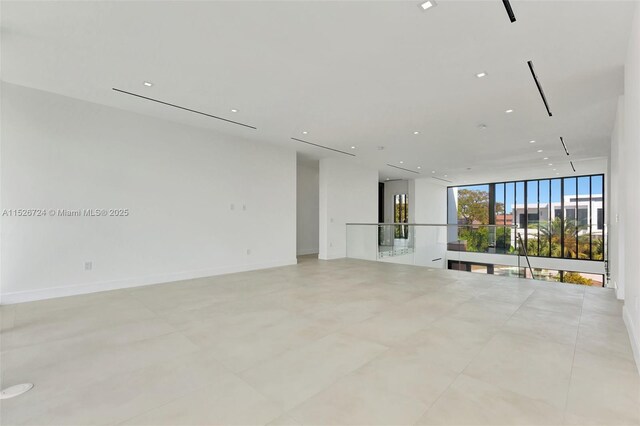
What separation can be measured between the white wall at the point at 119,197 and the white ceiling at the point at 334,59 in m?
0.46

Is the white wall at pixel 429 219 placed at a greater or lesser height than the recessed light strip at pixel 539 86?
lesser

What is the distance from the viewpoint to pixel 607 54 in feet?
11.1

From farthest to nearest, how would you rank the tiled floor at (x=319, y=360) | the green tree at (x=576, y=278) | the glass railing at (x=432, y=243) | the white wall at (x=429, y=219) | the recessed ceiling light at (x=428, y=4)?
the green tree at (x=576, y=278) → the white wall at (x=429, y=219) → the glass railing at (x=432, y=243) → the recessed ceiling light at (x=428, y=4) → the tiled floor at (x=319, y=360)

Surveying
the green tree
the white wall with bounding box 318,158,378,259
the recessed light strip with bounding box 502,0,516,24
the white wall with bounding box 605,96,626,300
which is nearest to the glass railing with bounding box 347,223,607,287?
the white wall with bounding box 318,158,378,259

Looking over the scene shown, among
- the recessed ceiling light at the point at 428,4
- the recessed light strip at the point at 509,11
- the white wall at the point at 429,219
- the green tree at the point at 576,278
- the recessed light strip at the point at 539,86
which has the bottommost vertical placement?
the green tree at the point at 576,278

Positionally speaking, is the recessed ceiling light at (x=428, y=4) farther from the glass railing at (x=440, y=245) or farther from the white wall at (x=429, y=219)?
the white wall at (x=429, y=219)

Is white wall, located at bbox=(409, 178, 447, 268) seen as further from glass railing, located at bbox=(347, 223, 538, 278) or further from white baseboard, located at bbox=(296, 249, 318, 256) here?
white baseboard, located at bbox=(296, 249, 318, 256)

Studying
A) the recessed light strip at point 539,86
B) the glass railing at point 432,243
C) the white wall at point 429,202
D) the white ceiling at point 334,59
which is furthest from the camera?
the white wall at point 429,202

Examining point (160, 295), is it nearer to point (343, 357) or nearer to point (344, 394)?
point (343, 357)

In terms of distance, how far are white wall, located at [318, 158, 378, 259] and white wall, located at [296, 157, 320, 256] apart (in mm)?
1082

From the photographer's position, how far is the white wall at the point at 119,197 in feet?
14.3

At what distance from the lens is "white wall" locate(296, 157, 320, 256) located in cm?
1009

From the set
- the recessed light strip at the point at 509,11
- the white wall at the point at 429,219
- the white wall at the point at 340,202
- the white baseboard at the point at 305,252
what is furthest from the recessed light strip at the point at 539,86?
the white baseboard at the point at 305,252

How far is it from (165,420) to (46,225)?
434 cm
